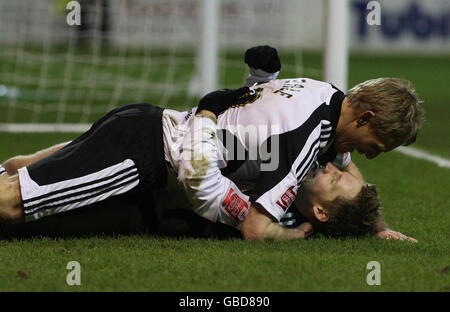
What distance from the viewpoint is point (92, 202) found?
426cm

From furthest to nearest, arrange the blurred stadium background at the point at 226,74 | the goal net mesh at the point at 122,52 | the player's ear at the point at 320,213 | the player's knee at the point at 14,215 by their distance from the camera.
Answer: the goal net mesh at the point at 122,52, the player's ear at the point at 320,213, the player's knee at the point at 14,215, the blurred stadium background at the point at 226,74

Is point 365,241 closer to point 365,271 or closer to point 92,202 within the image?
point 365,271

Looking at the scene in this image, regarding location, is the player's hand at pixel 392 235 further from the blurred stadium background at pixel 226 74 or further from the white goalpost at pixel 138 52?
the white goalpost at pixel 138 52

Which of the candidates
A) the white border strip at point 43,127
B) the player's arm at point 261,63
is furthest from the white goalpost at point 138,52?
the player's arm at point 261,63

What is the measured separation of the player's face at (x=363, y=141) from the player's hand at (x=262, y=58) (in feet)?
2.00

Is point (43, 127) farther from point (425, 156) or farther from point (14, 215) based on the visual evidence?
point (14, 215)

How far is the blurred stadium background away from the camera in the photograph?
3928mm

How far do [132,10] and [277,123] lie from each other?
1273cm

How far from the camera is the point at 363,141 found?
4352mm

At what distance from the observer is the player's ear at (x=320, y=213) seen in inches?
175

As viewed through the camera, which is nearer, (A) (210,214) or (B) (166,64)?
(A) (210,214)

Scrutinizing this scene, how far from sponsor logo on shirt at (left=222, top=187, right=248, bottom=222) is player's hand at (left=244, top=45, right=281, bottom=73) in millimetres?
841

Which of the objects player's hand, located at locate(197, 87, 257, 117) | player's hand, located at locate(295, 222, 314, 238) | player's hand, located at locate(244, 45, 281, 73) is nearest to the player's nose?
player's hand, located at locate(295, 222, 314, 238)

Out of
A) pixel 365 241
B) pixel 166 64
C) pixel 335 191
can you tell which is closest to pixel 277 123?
pixel 335 191
